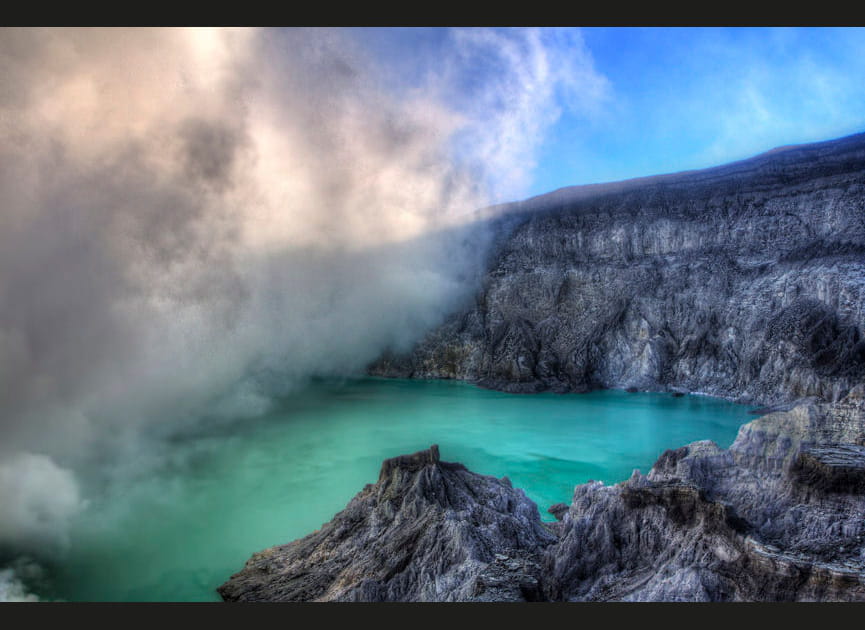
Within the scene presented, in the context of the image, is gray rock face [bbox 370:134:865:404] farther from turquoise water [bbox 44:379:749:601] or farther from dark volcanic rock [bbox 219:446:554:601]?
dark volcanic rock [bbox 219:446:554:601]

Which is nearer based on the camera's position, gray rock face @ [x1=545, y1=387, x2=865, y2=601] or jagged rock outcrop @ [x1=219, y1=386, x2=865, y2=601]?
gray rock face @ [x1=545, y1=387, x2=865, y2=601]

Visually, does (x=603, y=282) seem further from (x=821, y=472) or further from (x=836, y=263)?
(x=821, y=472)

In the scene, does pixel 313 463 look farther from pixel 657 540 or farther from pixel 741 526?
pixel 741 526

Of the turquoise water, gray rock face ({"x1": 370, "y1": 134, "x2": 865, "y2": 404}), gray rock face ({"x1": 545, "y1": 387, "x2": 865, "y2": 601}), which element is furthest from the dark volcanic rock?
gray rock face ({"x1": 370, "y1": 134, "x2": 865, "y2": 404})

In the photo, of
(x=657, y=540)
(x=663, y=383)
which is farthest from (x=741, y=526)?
(x=663, y=383)

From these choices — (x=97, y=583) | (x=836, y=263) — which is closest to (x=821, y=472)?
(x=97, y=583)
